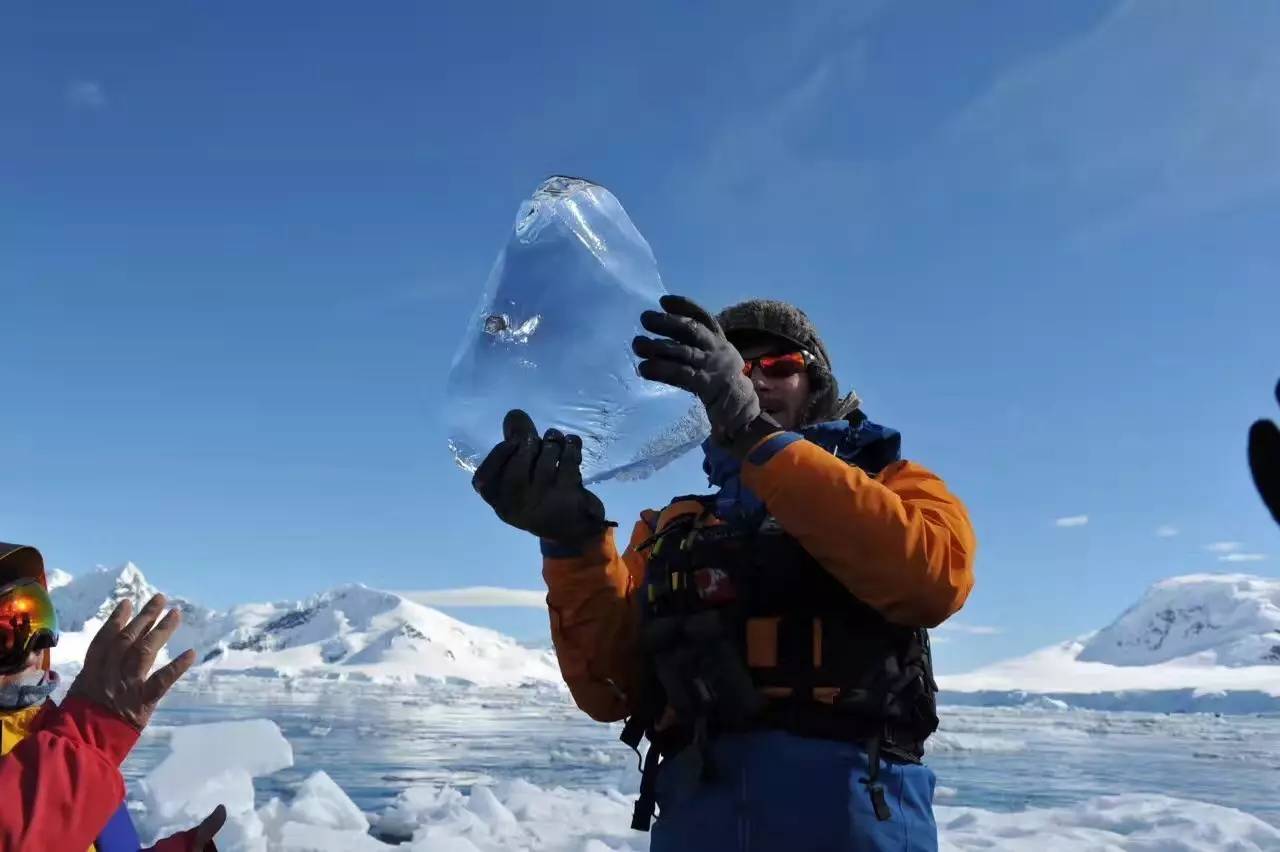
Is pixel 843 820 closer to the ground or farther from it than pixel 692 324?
closer to the ground

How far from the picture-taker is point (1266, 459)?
3.67 ft

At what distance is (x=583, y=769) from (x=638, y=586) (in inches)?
424

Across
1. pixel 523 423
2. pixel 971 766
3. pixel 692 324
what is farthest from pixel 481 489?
pixel 971 766

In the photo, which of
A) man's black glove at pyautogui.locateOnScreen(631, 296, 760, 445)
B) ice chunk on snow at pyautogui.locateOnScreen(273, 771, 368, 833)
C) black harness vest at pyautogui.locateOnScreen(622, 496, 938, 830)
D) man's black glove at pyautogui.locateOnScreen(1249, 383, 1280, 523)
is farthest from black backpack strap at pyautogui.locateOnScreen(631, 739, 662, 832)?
ice chunk on snow at pyautogui.locateOnScreen(273, 771, 368, 833)

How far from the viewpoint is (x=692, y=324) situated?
1.62m

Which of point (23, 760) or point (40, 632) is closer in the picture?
point (23, 760)

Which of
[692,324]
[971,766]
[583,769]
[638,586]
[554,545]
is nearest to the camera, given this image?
[692,324]

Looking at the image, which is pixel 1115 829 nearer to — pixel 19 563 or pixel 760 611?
pixel 760 611

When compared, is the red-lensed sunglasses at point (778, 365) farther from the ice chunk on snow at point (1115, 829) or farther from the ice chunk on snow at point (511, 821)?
the ice chunk on snow at point (1115, 829)

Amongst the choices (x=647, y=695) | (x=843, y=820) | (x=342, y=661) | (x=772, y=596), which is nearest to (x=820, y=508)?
(x=772, y=596)

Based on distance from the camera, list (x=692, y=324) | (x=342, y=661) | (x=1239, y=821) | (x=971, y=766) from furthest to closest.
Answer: (x=342, y=661) < (x=971, y=766) < (x=1239, y=821) < (x=692, y=324)

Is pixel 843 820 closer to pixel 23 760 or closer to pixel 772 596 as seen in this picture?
pixel 772 596

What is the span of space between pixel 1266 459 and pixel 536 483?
1.18 m

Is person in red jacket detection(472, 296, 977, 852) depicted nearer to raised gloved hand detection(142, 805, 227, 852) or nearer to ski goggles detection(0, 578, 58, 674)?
raised gloved hand detection(142, 805, 227, 852)
